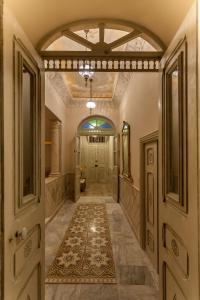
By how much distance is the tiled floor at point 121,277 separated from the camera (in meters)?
2.49

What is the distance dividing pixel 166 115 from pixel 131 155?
3.26 meters

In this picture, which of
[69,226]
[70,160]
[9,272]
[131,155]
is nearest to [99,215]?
[69,226]

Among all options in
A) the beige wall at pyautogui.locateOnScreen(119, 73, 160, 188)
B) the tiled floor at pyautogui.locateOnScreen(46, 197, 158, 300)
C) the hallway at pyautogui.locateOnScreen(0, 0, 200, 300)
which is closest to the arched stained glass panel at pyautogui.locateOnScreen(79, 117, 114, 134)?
the beige wall at pyautogui.locateOnScreen(119, 73, 160, 188)

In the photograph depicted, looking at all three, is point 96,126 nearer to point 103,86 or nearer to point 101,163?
point 103,86

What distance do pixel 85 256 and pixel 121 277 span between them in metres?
0.77

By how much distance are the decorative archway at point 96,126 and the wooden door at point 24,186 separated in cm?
626

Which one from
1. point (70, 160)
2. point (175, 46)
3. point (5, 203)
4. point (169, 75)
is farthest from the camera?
point (70, 160)

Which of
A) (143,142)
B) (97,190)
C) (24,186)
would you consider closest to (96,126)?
(97,190)

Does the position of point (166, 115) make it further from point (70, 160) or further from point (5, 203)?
point (70, 160)

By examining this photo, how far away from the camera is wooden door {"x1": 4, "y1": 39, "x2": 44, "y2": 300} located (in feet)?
3.93

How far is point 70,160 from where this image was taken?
809 centimetres

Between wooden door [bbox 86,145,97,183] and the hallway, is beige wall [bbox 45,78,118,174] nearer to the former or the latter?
the hallway

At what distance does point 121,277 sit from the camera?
286cm

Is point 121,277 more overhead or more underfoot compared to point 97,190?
more overhead
